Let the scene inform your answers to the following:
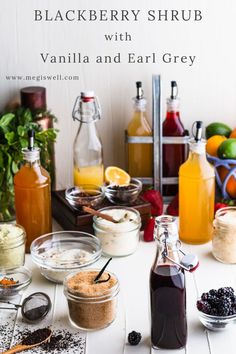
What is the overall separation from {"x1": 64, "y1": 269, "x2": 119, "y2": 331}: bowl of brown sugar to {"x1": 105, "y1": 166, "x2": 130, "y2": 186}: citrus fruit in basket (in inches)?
22.9

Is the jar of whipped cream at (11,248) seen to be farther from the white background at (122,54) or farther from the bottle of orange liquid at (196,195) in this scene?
the white background at (122,54)

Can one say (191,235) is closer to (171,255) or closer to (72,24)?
(171,255)

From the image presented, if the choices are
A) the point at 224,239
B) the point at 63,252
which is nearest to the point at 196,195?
the point at 224,239

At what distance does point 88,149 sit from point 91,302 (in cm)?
71

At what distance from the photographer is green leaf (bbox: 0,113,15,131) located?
221 centimetres

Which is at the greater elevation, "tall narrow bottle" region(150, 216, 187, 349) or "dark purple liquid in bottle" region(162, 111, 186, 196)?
"dark purple liquid in bottle" region(162, 111, 186, 196)

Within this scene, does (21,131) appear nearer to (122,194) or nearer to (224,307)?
(122,194)

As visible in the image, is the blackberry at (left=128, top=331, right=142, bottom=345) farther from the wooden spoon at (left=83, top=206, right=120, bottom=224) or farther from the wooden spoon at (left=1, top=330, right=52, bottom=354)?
the wooden spoon at (left=83, top=206, right=120, bottom=224)

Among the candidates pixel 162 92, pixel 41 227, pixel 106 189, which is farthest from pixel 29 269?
pixel 162 92

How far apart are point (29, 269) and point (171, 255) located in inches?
21.5

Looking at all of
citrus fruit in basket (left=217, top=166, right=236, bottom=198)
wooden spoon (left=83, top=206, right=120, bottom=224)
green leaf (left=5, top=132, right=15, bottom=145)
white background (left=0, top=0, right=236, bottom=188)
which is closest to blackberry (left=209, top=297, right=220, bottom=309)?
wooden spoon (left=83, top=206, right=120, bottom=224)

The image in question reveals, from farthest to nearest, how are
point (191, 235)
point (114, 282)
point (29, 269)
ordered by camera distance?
point (191, 235)
point (29, 269)
point (114, 282)

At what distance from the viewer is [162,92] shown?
8.04 feet

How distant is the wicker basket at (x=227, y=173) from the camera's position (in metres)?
2.29
